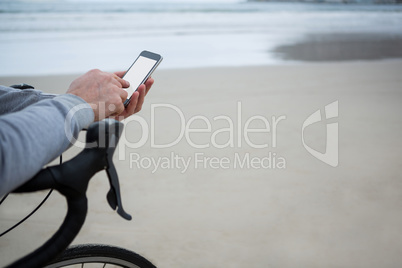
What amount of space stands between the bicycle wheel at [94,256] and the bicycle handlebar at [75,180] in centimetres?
36

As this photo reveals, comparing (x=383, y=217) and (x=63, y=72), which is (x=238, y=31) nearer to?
(x=63, y=72)

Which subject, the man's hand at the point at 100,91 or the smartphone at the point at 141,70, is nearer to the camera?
the man's hand at the point at 100,91

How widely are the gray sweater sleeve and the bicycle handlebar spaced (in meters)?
0.04

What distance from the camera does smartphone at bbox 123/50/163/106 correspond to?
1062mm

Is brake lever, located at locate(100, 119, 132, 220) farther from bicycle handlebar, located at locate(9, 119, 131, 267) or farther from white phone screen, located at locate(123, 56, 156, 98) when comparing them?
white phone screen, located at locate(123, 56, 156, 98)

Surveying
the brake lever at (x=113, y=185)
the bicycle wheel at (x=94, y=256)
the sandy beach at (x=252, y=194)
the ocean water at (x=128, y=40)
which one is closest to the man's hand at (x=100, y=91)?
the brake lever at (x=113, y=185)

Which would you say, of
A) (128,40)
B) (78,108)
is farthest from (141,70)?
(128,40)

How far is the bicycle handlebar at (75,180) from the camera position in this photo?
650 millimetres

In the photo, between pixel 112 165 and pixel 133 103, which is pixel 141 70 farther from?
pixel 112 165

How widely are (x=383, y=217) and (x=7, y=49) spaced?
675 centimetres

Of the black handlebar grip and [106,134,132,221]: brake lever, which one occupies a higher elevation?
[106,134,132,221]: brake lever

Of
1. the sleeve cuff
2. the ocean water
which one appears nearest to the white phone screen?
the sleeve cuff

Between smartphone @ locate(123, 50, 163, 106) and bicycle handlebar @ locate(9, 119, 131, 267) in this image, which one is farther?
smartphone @ locate(123, 50, 163, 106)

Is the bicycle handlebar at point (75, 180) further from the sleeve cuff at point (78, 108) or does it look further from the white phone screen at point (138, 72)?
the white phone screen at point (138, 72)
